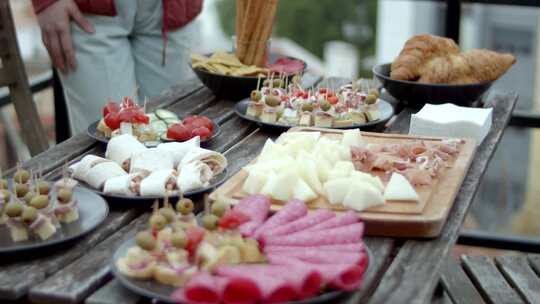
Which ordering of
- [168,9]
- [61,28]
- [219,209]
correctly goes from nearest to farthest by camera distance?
[219,209], [61,28], [168,9]

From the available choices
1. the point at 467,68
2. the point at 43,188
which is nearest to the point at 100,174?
the point at 43,188

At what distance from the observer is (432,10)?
68.1ft

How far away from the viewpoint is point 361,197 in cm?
184

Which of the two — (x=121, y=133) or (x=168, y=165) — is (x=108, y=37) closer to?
(x=121, y=133)

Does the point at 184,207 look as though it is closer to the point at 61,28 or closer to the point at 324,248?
the point at 324,248

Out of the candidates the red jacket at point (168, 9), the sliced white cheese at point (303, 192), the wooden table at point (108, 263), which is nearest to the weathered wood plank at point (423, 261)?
the wooden table at point (108, 263)

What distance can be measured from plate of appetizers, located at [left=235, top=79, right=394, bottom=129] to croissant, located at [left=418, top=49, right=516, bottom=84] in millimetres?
225

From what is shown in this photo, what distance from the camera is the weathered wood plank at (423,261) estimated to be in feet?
5.15

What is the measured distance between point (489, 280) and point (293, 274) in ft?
5.10

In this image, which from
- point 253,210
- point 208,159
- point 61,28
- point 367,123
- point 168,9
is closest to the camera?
point 253,210

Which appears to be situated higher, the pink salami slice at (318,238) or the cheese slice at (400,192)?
the pink salami slice at (318,238)

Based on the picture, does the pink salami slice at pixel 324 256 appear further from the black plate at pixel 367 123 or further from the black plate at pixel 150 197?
the black plate at pixel 367 123

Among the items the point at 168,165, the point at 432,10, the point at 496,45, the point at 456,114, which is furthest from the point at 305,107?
the point at 496,45

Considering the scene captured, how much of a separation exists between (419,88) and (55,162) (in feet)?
3.79
